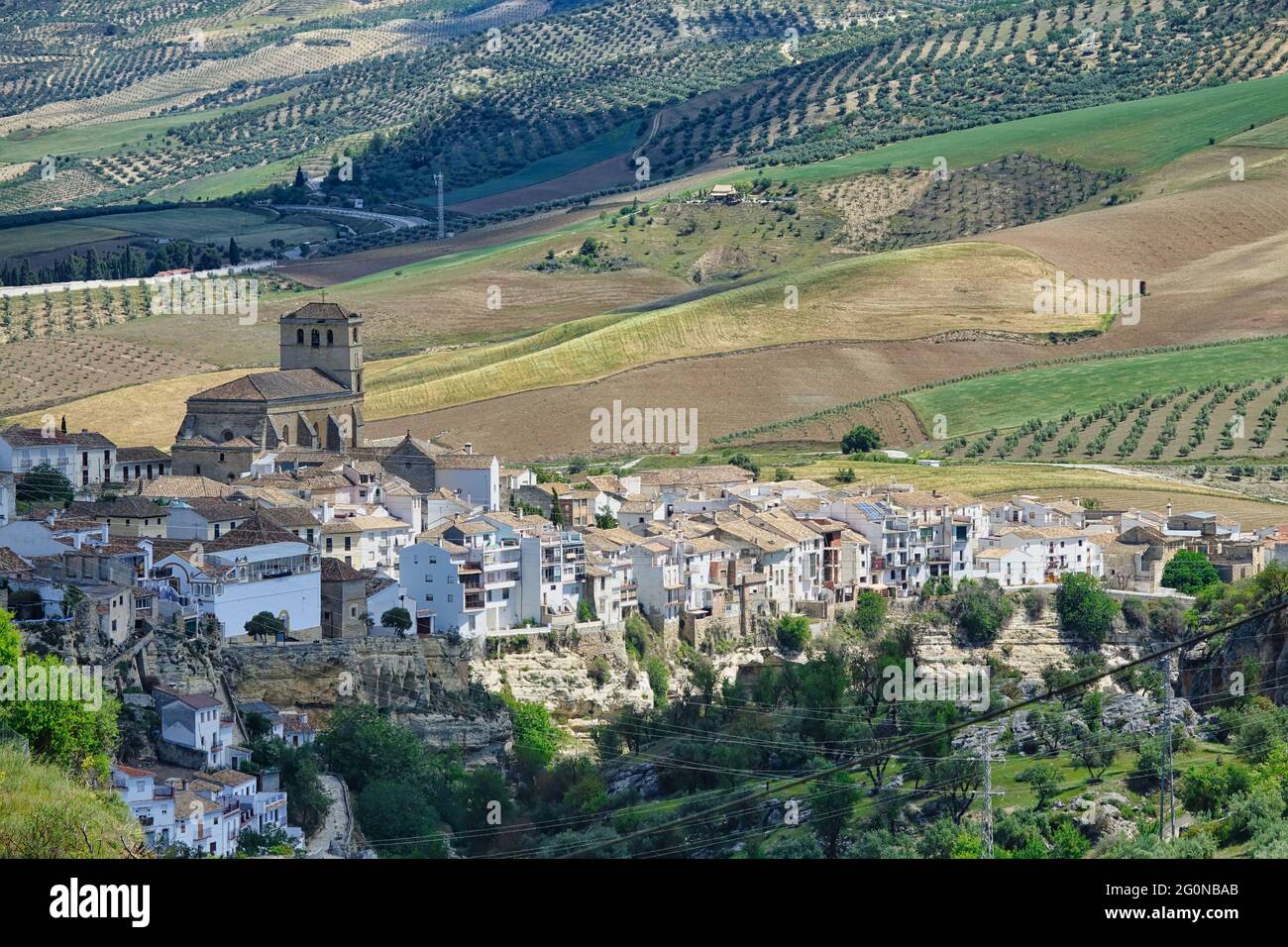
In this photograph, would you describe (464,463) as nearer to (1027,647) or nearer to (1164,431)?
(1027,647)

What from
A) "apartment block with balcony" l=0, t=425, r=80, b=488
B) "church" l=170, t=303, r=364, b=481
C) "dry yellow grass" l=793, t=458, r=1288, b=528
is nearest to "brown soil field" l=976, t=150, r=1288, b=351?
"dry yellow grass" l=793, t=458, r=1288, b=528

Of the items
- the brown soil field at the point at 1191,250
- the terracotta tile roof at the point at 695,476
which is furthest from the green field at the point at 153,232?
the terracotta tile roof at the point at 695,476

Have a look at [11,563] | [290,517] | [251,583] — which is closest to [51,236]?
[290,517]

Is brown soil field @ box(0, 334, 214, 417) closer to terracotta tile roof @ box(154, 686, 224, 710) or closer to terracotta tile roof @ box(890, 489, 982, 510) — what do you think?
terracotta tile roof @ box(890, 489, 982, 510)

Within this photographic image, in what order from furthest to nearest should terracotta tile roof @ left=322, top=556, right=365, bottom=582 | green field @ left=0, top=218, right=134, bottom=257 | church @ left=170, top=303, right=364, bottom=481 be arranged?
1. green field @ left=0, top=218, right=134, bottom=257
2. church @ left=170, top=303, right=364, bottom=481
3. terracotta tile roof @ left=322, top=556, right=365, bottom=582

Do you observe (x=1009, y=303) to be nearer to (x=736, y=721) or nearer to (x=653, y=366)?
(x=653, y=366)

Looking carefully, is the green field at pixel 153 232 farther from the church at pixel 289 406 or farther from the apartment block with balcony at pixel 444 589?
the apartment block with balcony at pixel 444 589

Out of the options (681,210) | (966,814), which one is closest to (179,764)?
(966,814)
